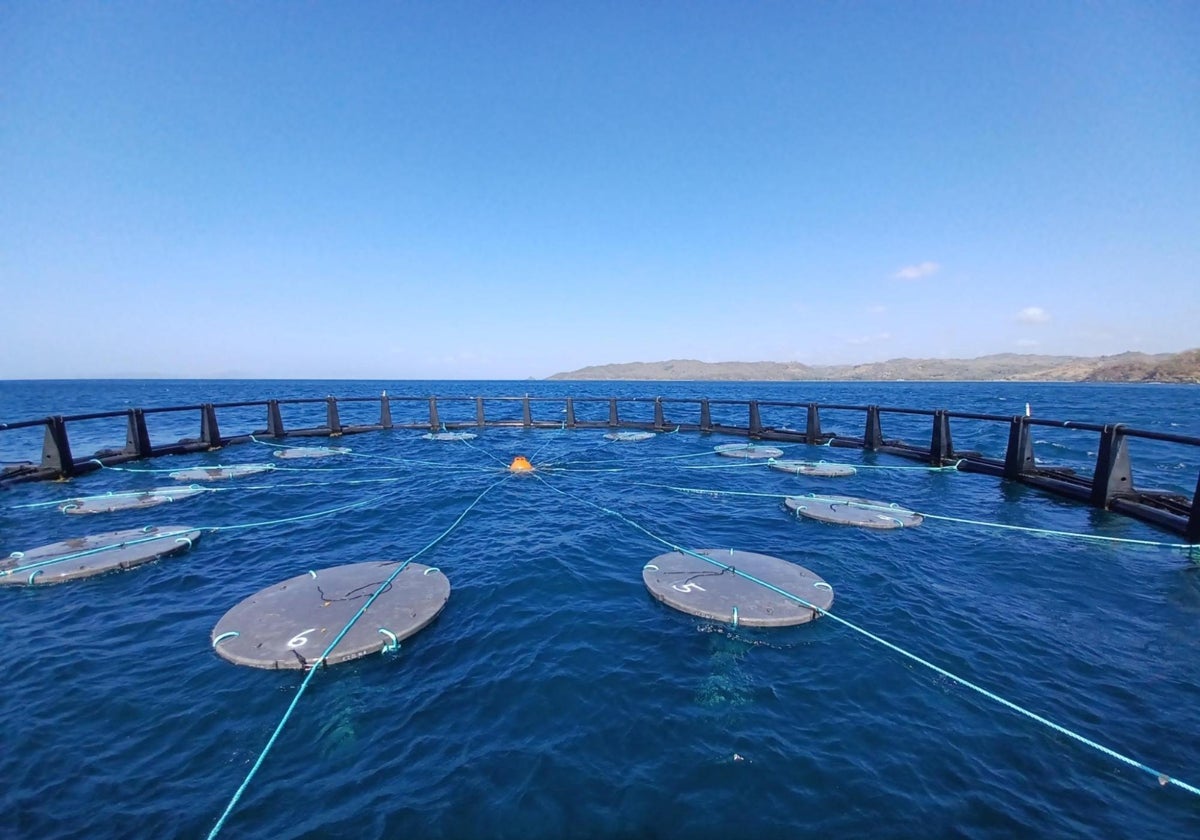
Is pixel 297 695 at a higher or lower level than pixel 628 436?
lower

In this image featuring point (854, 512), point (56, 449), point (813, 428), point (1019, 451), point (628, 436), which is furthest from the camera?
point (628, 436)

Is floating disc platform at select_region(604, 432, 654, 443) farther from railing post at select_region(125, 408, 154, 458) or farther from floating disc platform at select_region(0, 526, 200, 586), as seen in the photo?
railing post at select_region(125, 408, 154, 458)

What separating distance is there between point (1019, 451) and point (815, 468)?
4.72 metres

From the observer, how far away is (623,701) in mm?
4395

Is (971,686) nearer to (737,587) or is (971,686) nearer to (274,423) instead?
(737,587)

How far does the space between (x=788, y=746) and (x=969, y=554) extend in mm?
5930

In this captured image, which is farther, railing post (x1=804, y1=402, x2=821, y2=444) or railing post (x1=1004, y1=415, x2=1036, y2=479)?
railing post (x1=804, y1=402, x2=821, y2=444)

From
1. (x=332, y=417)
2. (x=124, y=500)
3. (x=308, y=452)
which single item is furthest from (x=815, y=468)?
(x=332, y=417)

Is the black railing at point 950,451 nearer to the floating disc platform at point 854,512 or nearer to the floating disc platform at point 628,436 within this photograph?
Answer: the floating disc platform at point 628,436

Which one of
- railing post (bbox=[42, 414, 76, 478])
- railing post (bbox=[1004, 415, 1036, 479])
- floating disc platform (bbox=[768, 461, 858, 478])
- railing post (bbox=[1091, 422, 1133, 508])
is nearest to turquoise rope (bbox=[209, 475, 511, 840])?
floating disc platform (bbox=[768, 461, 858, 478])

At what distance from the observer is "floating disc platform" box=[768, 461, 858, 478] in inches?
526

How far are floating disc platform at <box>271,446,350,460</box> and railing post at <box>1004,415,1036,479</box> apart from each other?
19.9 m

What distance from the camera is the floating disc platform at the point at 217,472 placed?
502 inches

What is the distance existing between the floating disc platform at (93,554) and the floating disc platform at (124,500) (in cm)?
200
